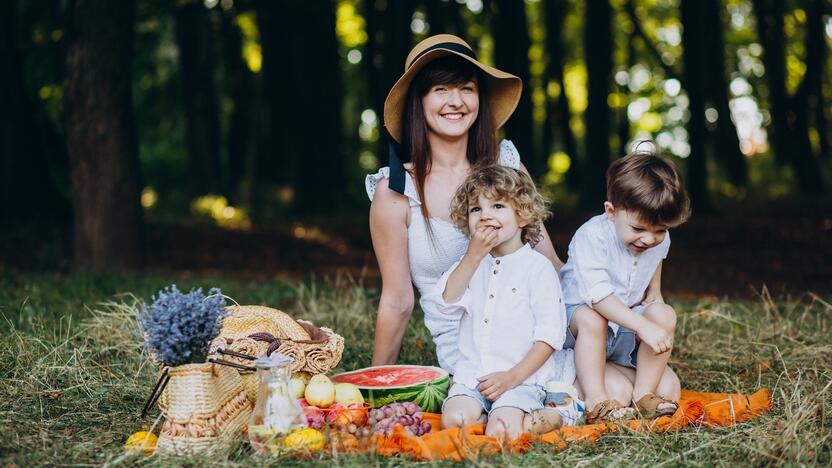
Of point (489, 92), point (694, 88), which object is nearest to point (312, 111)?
point (694, 88)

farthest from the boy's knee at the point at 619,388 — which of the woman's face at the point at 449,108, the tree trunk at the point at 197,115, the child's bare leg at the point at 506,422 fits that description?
the tree trunk at the point at 197,115

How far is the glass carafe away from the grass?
0.29 ft

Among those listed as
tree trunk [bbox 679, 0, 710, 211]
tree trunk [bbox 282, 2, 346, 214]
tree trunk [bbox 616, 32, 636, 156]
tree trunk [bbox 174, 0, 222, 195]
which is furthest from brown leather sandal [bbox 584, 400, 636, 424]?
tree trunk [bbox 616, 32, 636, 156]

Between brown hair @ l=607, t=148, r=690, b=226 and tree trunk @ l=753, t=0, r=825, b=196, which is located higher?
A: tree trunk @ l=753, t=0, r=825, b=196

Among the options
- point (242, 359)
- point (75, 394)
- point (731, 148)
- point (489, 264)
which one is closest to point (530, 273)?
point (489, 264)

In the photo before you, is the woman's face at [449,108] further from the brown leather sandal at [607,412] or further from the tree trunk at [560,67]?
the tree trunk at [560,67]

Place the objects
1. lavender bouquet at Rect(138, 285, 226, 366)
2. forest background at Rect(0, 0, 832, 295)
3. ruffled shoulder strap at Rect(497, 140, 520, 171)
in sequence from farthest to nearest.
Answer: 1. forest background at Rect(0, 0, 832, 295)
2. ruffled shoulder strap at Rect(497, 140, 520, 171)
3. lavender bouquet at Rect(138, 285, 226, 366)

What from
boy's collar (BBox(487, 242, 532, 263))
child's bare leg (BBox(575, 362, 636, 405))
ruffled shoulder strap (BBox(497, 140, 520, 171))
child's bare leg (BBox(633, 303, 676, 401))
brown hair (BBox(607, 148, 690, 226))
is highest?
ruffled shoulder strap (BBox(497, 140, 520, 171))

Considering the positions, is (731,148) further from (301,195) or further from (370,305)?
(370,305)

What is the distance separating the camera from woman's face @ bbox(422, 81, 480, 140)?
171 inches

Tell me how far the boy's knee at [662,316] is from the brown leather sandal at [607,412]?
420 mm

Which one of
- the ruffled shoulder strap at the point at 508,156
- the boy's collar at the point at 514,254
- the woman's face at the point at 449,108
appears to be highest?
the woman's face at the point at 449,108

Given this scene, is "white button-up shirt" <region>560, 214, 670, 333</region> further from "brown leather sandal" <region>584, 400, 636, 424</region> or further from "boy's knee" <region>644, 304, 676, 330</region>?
"brown leather sandal" <region>584, 400, 636, 424</region>

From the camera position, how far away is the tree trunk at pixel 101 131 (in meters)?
7.62
